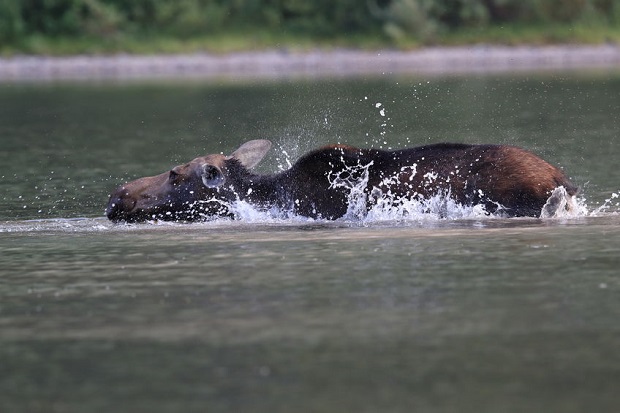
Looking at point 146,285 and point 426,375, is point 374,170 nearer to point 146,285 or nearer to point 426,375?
point 146,285

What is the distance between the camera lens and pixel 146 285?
34.7 feet

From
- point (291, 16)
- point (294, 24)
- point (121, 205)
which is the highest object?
point (291, 16)

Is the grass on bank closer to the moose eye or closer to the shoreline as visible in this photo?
the shoreline

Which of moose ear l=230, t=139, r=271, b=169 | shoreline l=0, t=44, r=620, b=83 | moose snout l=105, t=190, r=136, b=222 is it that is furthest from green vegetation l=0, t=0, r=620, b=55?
moose snout l=105, t=190, r=136, b=222

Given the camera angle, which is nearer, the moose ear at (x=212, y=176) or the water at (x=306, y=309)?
the water at (x=306, y=309)

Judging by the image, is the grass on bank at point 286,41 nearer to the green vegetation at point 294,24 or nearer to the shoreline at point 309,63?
the green vegetation at point 294,24

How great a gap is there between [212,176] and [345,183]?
1.23m

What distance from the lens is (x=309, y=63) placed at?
51.2 meters

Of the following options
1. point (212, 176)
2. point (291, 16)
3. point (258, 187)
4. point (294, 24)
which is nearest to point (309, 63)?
point (294, 24)

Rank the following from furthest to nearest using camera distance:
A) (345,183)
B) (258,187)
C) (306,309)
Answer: (258,187)
(345,183)
(306,309)

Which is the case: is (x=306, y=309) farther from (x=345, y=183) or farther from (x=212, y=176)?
(x=212, y=176)

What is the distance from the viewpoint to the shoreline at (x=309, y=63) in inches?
1975

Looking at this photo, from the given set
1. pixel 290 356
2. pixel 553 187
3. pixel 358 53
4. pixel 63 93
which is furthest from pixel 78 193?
pixel 358 53

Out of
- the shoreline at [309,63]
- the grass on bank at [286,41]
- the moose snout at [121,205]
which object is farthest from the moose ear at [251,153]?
the grass on bank at [286,41]
